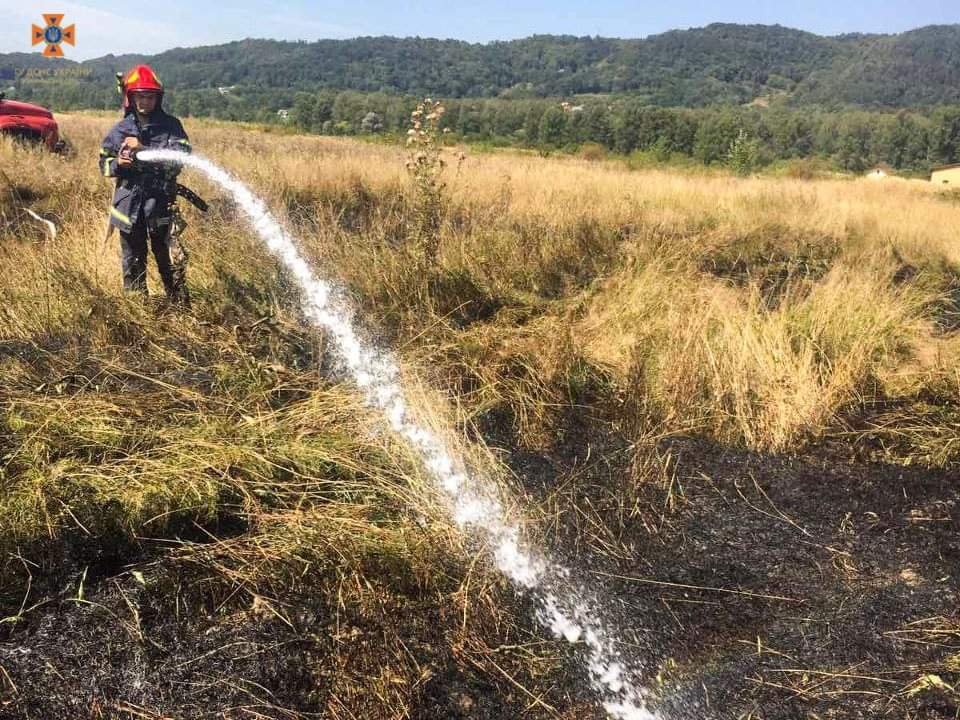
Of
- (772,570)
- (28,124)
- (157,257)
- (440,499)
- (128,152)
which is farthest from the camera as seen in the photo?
(28,124)

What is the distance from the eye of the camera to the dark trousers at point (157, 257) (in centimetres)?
367

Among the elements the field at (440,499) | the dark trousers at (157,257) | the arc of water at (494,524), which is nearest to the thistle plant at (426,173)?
the field at (440,499)

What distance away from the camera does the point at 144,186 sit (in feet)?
12.0

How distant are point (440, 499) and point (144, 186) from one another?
2.73 m

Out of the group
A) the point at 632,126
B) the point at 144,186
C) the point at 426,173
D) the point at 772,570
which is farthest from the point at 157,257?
the point at 632,126

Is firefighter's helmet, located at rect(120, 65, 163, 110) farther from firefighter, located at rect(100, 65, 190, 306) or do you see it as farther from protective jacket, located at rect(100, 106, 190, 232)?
protective jacket, located at rect(100, 106, 190, 232)

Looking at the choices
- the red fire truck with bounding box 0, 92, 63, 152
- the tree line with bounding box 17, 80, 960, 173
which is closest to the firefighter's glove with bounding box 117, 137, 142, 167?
the red fire truck with bounding box 0, 92, 63, 152

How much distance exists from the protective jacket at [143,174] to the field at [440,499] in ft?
1.53

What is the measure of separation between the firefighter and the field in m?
0.21

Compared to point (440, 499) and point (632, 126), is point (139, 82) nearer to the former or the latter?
point (440, 499)

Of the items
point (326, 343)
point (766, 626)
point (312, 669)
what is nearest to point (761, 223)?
point (326, 343)

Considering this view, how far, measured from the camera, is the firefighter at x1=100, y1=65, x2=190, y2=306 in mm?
3615

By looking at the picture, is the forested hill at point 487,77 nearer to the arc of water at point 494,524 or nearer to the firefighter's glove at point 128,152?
the firefighter's glove at point 128,152

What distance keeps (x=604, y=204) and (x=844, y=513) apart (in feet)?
18.1
